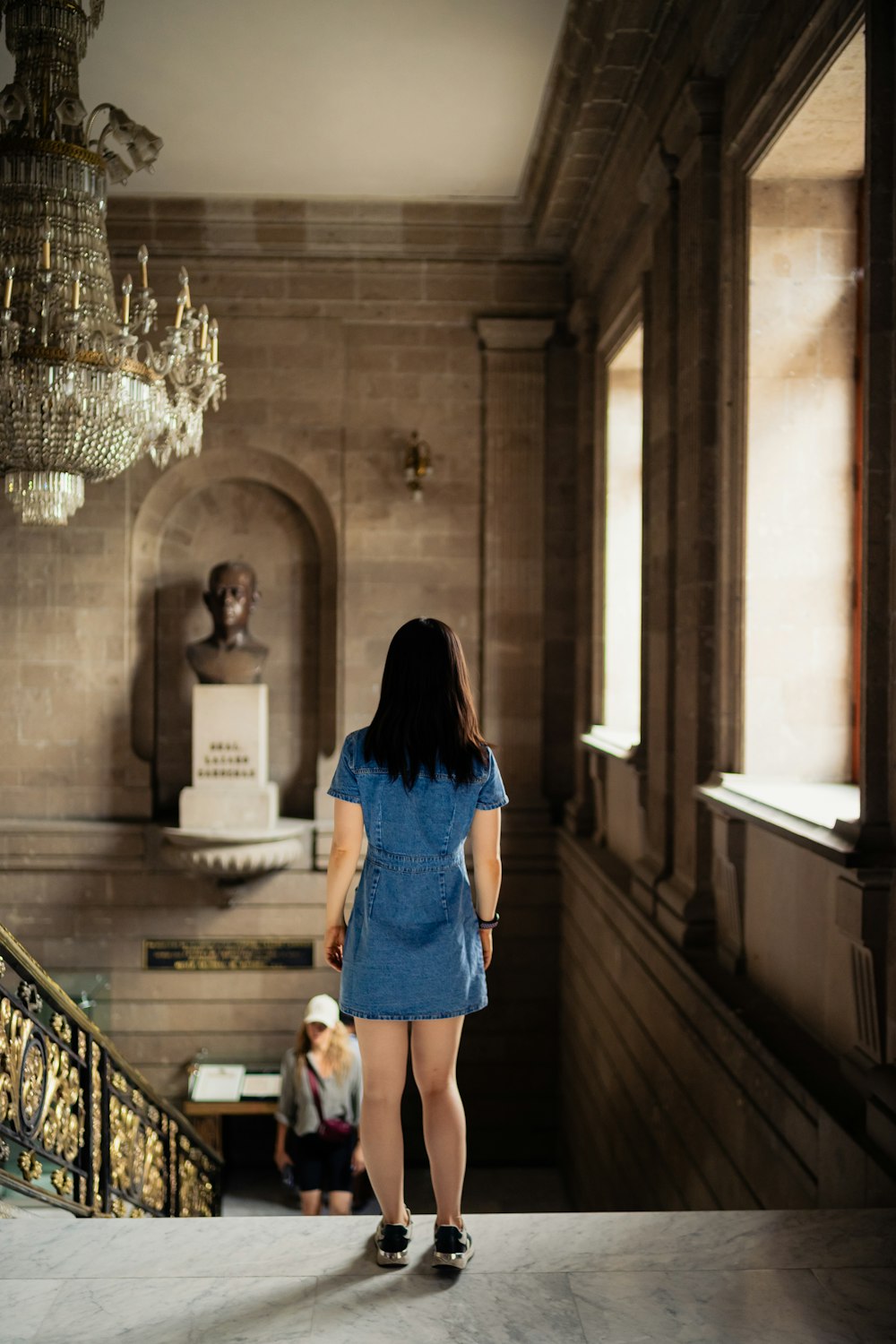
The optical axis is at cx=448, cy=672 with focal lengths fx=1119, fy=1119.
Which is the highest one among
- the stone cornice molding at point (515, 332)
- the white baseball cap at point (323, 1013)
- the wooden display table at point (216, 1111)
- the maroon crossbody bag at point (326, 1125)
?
the stone cornice molding at point (515, 332)

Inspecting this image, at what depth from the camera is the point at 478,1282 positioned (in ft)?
8.55

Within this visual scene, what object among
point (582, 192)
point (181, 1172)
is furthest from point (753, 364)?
point (181, 1172)

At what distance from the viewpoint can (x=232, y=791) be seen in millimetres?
8375

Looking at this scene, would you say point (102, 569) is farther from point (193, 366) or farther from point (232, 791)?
point (193, 366)

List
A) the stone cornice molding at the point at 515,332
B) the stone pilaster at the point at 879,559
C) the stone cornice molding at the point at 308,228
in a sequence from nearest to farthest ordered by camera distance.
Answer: the stone pilaster at the point at 879,559 → the stone cornice molding at the point at 308,228 → the stone cornice molding at the point at 515,332

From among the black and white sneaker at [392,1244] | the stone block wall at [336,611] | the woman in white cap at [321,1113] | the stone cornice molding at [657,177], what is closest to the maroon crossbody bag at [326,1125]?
the woman in white cap at [321,1113]

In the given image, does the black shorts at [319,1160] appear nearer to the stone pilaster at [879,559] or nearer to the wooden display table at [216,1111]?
the wooden display table at [216,1111]

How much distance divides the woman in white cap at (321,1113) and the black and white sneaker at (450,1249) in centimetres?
407

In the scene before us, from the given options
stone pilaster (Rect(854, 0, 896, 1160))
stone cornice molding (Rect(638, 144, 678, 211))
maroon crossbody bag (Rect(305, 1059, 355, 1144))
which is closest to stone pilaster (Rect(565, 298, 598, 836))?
stone cornice molding (Rect(638, 144, 678, 211))

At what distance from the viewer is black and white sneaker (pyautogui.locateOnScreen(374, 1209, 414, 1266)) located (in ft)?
8.77

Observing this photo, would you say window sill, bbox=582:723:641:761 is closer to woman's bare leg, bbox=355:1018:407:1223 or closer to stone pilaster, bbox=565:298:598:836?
stone pilaster, bbox=565:298:598:836

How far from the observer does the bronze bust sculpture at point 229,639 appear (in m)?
8.29

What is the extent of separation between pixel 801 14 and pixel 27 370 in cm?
318

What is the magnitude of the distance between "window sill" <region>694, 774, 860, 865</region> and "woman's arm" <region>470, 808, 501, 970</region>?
1.02 m
